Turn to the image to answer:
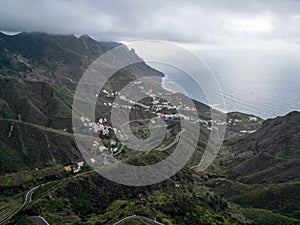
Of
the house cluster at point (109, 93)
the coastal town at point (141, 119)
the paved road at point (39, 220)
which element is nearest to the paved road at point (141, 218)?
the paved road at point (39, 220)

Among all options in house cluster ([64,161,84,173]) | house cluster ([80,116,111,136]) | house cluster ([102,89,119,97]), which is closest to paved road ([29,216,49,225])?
house cluster ([64,161,84,173])

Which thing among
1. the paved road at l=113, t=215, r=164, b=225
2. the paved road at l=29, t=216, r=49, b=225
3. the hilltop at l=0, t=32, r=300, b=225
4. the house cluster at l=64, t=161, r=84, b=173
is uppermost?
the paved road at l=113, t=215, r=164, b=225

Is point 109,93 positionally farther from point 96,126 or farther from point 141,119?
point 96,126

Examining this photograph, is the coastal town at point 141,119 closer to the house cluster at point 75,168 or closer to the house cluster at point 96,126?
the house cluster at point 96,126

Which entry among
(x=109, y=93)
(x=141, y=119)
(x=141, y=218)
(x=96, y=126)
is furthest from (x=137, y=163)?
(x=109, y=93)

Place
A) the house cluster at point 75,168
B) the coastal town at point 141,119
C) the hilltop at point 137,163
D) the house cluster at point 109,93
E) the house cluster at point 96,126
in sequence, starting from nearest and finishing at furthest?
1. the hilltop at point 137,163
2. the house cluster at point 75,168
3. the coastal town at point 141,119
4. the house cluster at point 96,126
5. the house cluster at point 109,93

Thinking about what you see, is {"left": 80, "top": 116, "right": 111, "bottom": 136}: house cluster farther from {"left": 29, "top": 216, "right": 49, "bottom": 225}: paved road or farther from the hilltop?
{"left": 29, "top": 216, "right": 49, "bottom": 225}: paved road

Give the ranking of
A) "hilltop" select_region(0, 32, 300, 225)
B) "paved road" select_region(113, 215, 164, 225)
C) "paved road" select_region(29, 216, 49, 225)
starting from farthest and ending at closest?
1. "hilltop" select_region(0, 32, 300, 225)
2. "paved road" select_region(29, 216, 49, 225)
3. "paved road" select_region(113, 215, 164, 225)

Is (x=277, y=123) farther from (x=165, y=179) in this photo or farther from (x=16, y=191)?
(x=16, y=191)

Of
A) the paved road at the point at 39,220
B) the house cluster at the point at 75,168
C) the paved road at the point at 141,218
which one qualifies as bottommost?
the house cluster at the point at 75,168

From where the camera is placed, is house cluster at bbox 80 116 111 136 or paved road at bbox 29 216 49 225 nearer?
paved road at bbox 29 216 49 225

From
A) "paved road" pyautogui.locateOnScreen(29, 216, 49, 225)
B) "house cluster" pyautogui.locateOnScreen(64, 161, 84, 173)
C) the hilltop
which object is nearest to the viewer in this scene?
"paved road" pyautogui.locateOnScreen(29, 216, 49, 225)

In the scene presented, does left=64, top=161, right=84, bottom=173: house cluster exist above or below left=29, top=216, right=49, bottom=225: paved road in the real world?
below
